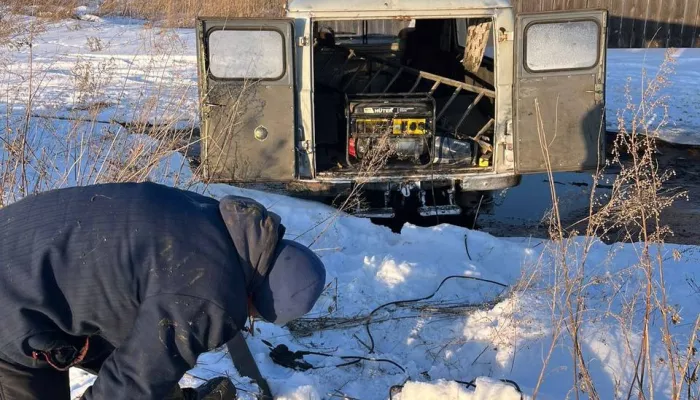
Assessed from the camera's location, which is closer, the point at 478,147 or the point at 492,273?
the point at 492,273

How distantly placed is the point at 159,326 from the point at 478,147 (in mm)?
5597

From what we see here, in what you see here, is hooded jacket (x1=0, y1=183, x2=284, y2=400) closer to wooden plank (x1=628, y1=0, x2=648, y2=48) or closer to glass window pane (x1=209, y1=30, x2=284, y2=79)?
glass window pane (x1=209, y1=30, x2=284, y2=79)

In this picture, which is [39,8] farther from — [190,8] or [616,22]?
[616,22]

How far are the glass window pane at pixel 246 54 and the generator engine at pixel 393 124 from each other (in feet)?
3.86

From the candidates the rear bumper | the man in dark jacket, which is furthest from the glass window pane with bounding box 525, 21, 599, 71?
the man in dark jacket

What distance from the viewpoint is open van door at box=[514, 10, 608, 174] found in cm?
612

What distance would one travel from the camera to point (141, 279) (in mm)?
2275

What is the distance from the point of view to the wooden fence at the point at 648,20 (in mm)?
17984

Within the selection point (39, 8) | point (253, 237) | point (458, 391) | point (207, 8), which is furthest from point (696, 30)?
point (253, 237)

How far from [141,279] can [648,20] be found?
60.2 feet

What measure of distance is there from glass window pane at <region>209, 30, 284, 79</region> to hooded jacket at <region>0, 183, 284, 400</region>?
3880 millimetres

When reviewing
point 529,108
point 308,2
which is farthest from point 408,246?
point 308,2

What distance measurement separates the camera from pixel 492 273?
17.6 feet

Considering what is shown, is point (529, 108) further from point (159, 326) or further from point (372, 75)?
point (159, 326)
